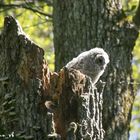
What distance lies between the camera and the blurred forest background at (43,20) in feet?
25.6

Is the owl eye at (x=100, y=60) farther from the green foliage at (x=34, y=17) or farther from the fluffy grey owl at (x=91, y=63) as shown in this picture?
the green foliage at (x=34, y=17)

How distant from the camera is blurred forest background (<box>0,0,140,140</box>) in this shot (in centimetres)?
780

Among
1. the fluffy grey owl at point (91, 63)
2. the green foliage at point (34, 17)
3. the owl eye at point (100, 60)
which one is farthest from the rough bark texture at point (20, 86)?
the green foliage at point (34, 17)

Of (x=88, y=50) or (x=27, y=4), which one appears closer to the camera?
(x=88, y=50)

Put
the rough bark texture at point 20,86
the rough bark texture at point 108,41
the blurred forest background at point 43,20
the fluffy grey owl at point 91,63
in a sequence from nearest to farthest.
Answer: the rough bark texture at point 20,86
the fluffy grey owl at point 91,63
the rough bark texture at point 108,41
the blurred forest background at point 43,20

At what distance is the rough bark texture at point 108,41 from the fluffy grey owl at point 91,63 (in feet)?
1.08

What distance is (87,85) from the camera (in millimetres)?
4234

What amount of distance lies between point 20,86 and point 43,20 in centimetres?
477

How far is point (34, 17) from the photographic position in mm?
11438

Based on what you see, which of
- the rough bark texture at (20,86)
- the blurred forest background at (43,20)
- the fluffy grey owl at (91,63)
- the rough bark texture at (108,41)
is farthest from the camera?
the blurred forest background at (43,20)

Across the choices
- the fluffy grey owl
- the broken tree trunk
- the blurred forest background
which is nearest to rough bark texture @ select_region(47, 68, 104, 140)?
the broken tree trunk

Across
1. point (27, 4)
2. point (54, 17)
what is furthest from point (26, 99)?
point (27, 4)

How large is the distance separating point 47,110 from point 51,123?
0.48ft

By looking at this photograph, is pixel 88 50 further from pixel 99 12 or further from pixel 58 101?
pixel 58 101
